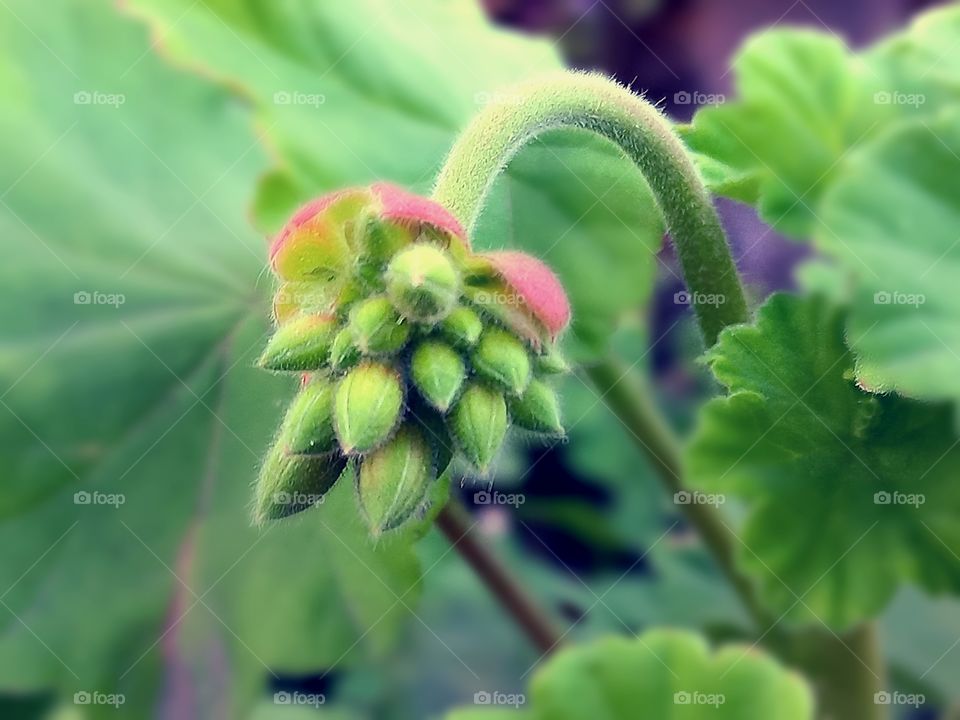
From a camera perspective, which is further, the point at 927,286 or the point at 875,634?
the point at 875,634

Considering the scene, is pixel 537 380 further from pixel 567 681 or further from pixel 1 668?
pixel 1 668

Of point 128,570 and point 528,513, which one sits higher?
point 528,513

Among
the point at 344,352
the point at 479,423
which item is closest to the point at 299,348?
the point at 344,352

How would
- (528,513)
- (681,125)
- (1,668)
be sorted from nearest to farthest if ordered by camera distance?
(681,125) → (1,668) → (528,513)

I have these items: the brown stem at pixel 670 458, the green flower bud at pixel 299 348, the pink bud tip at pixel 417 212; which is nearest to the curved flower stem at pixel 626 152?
the pink bud tip at pixel 417 212

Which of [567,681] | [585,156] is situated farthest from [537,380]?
[567,681]

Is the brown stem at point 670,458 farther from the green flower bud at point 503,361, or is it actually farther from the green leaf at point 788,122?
the green flower bud at point 503,361
